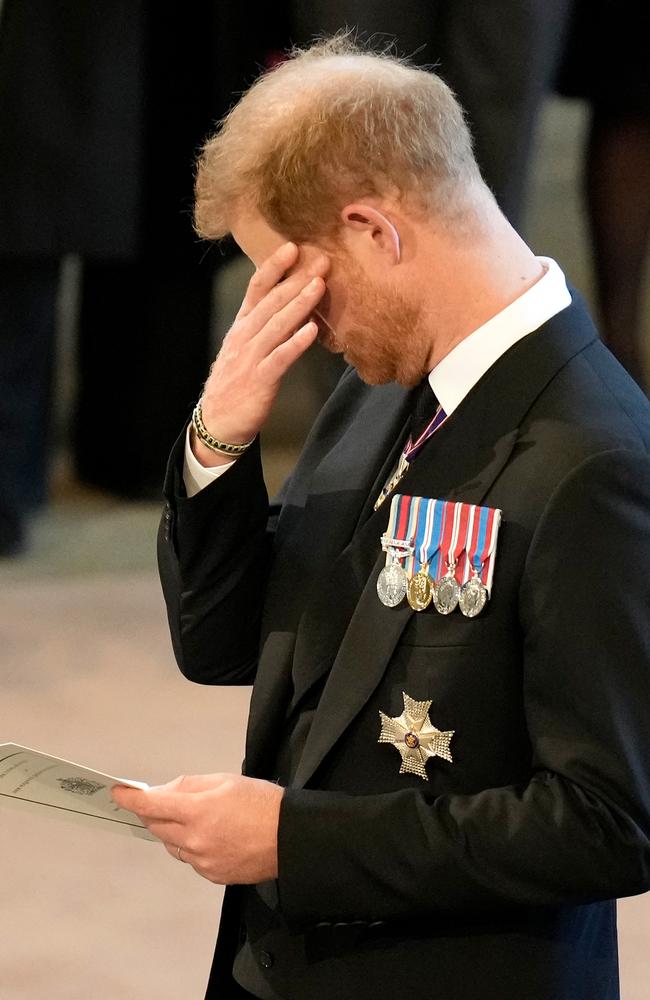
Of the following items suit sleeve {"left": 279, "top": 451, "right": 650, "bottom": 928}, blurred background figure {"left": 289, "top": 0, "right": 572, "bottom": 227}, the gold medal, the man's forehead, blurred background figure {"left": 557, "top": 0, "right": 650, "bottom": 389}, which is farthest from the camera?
blurred background figure {"left": 557, "top": 0, "right": 650, "bottom": 389}

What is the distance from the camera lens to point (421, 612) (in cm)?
138

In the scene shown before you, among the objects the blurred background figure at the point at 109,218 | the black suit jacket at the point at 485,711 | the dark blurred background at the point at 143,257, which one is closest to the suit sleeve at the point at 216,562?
the black suit jacket at the point at 485,711

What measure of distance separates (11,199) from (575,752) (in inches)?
127

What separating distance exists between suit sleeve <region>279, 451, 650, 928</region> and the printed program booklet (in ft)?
0.95

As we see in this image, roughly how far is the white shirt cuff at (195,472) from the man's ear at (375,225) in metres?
0.30

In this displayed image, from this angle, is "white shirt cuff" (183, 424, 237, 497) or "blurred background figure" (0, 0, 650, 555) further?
"blurred background figure" (0, 0, 650, 555)

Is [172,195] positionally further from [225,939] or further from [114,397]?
[225,939]

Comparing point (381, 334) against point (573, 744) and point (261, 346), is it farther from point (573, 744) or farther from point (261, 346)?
point (573, 744)

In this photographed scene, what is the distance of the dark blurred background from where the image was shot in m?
3.62

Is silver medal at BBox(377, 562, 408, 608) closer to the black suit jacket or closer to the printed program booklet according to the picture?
the black suit jacket

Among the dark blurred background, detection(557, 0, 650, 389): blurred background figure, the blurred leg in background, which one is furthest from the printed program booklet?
detection(557, 0, 650, 389): blurred background figure

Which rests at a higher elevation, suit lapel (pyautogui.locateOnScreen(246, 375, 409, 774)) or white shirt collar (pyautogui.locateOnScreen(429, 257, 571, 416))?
white shirt collar (pyautogui.locateOnScreen(429, 257, 571, 416))

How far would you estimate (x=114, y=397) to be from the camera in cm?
A: 470

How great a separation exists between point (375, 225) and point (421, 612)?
1.23 ft
